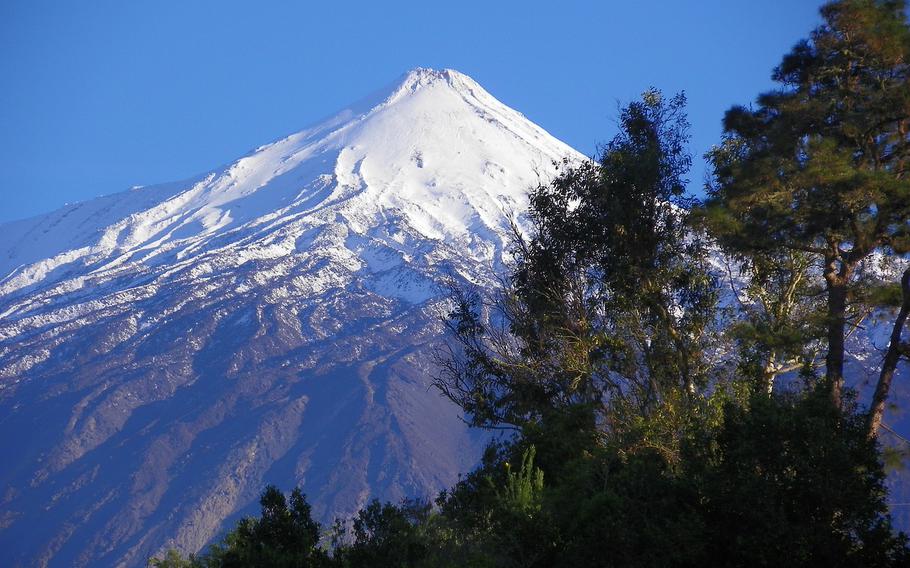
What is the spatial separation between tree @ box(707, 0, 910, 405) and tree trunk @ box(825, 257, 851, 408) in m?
0.02

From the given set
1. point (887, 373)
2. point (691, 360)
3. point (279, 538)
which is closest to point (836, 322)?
point (887, 373)

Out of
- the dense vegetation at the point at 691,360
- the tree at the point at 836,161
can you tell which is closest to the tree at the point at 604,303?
the dense vegetation at the point at 691,360

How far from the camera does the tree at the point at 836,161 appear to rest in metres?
16.7

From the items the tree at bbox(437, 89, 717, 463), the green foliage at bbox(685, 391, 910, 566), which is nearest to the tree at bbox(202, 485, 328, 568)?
the tree at bbox(437, 89, 717, 463)

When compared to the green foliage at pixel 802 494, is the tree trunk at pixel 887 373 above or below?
above

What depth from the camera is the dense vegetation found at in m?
13.7

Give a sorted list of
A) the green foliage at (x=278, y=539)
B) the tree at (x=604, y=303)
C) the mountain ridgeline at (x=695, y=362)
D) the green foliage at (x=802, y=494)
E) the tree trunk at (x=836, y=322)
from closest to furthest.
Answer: the green foliage at (x=802, y=494) < the mountain ridgeline at (x=695, y=362) < the green foliage at (x=278, y=539) < the tree trunk at (x=836, y=322) < the tree at (x=604, y=303)

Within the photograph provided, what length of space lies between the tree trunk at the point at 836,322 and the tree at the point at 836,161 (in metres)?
0.02

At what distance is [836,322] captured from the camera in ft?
54.9

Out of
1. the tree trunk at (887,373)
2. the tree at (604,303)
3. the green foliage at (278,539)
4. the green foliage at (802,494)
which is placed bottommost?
the green foliage at (278,539)

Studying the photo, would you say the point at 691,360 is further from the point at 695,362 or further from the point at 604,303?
the point at 604,303

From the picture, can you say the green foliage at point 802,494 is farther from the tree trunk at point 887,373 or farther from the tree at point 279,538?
the tree at point 279,538

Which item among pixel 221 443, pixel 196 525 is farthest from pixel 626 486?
pixel 221 443

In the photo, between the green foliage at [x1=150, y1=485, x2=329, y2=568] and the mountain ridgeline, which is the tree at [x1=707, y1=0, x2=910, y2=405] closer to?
the mountain ridgeline
